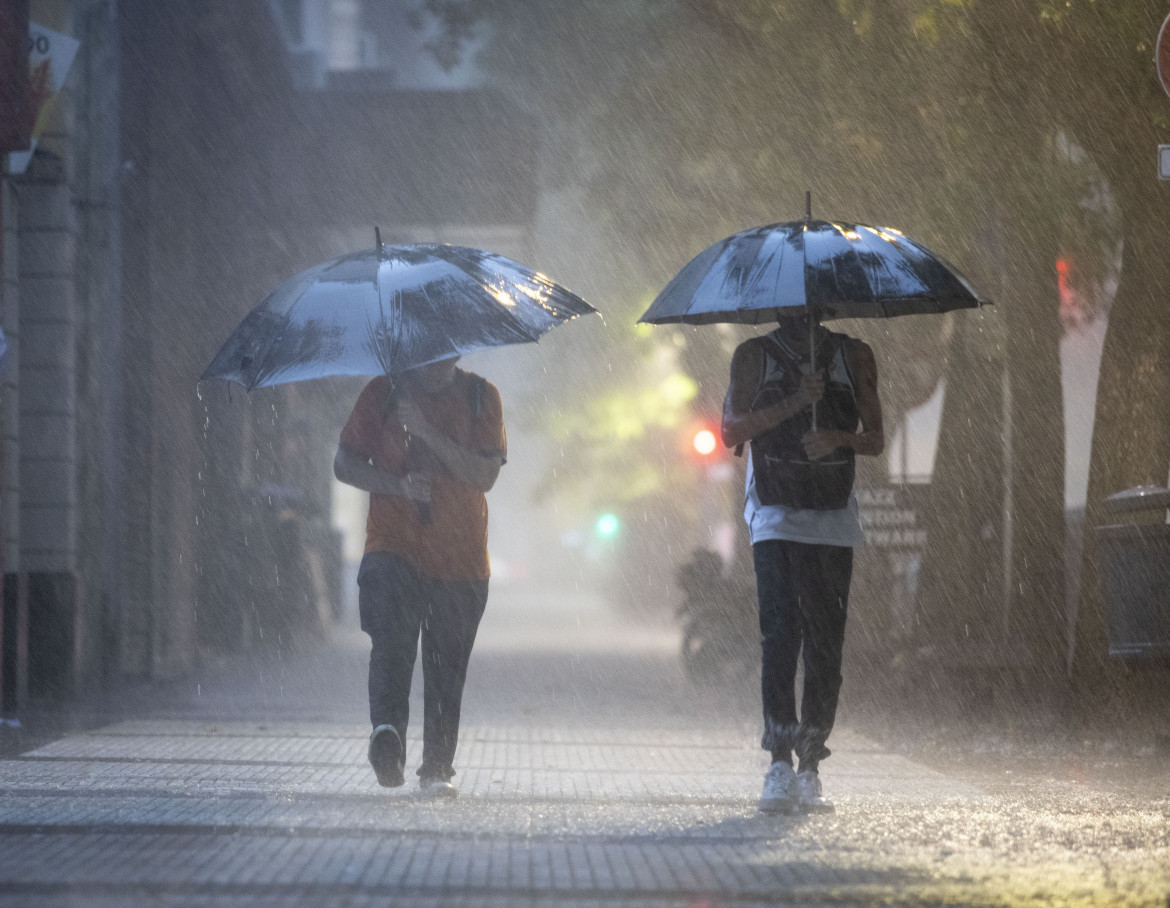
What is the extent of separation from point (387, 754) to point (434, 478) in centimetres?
99

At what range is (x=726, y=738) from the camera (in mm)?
9016

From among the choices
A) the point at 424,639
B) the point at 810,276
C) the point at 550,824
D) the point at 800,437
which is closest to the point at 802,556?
the point at 800,437

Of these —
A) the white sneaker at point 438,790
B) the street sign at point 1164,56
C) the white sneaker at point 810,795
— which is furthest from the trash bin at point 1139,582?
the white sneaker at point 438,790

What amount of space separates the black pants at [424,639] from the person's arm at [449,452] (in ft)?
1.26

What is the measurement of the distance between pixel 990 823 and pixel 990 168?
6494 mm

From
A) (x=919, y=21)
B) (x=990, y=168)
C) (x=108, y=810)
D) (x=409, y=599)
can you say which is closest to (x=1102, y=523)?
(x=990, y=168)

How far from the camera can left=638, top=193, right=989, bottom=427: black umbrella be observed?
18.0ft

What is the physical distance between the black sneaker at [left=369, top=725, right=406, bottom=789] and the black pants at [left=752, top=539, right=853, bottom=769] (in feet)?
4.28

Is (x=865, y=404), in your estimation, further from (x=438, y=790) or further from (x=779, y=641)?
(x=438, y=790)

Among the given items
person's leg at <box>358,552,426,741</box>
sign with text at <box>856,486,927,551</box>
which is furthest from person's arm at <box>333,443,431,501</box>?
sign with text at <box>856,486,927,551</box>

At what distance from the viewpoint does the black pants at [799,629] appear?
222 inches

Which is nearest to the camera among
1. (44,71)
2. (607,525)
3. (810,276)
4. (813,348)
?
(810,276)

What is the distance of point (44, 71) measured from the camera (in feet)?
34.7

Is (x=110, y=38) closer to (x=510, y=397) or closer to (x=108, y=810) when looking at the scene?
(x=108, y=810)
